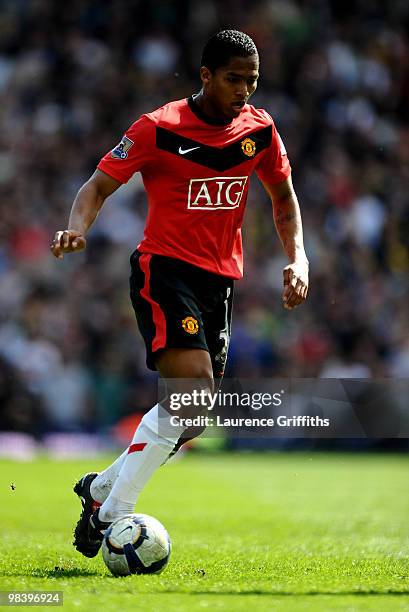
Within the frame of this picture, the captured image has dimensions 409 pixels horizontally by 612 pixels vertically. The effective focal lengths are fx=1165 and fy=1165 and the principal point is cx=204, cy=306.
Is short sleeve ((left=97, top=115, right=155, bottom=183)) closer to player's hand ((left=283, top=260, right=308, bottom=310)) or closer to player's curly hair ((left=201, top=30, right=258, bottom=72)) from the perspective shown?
player's curly hair ((left=201, top=30, right=258, bottom=72))

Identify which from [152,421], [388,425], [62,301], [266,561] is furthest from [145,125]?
[62,301]

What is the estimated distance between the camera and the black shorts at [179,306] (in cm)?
562

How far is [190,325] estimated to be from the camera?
5.63 metres

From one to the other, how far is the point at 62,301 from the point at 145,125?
10.4 m

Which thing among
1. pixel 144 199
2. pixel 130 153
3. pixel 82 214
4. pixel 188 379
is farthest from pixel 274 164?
pixel 144 199

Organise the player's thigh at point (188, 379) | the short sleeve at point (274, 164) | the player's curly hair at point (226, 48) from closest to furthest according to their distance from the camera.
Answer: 1. the player's thigh at point (188, 379)
2. the player's curly hair at point (226, 48)
3. the short sleeve at point (274, 164)

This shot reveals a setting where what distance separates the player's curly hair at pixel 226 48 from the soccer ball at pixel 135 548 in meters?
2.28

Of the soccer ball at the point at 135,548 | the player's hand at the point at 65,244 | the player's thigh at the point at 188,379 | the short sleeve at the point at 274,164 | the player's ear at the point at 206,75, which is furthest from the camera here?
the short sleeve at the point at 274,164

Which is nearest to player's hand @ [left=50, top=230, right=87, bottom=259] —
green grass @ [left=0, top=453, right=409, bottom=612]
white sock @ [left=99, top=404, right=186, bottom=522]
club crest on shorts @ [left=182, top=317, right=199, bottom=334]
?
club crest on shorts @ [left=182, top=317, right=199, bottom=334]

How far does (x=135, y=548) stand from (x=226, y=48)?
8.04ft

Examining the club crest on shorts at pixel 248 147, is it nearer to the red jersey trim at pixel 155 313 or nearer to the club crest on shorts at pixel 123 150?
the club crest on shorts at pixel 123 150

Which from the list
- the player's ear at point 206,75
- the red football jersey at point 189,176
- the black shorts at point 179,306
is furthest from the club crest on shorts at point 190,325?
the player's ear at point 206,75

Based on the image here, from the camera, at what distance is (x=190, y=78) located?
715 inches

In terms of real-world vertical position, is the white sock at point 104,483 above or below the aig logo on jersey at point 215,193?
below
